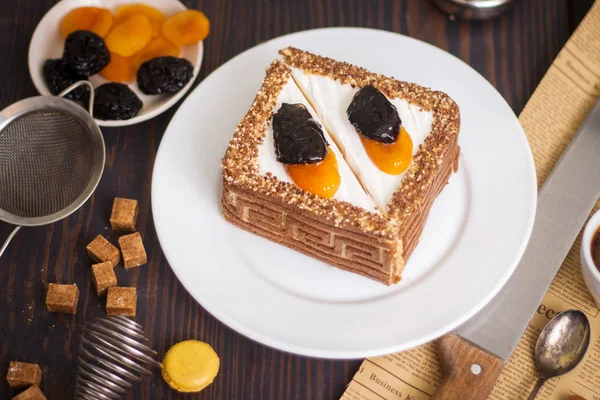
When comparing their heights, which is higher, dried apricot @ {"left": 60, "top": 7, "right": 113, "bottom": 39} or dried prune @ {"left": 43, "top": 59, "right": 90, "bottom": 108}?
dried apricot @ {"left": 60, "top": 7, "right": 113, "bottom": 39}

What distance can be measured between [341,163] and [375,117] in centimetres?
19

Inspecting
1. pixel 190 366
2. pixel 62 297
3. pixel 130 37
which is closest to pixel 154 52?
pixel 130 37

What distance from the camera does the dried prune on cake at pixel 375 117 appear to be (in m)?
2.27

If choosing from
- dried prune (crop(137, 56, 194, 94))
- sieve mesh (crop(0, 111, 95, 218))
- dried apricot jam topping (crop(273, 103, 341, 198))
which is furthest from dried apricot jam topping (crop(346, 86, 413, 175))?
sieve mesh (crop(0, 111, 95, 218))

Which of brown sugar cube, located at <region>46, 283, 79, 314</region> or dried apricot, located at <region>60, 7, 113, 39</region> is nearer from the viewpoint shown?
brown sugar cube, located at <region>46, 283, 79, 314</region>

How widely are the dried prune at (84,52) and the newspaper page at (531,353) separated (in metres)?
1.65

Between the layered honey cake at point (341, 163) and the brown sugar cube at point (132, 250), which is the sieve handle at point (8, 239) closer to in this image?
the brown sugar cube at point (132, 250)

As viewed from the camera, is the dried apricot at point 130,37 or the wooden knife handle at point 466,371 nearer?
the wooden knife handle at point 466,371

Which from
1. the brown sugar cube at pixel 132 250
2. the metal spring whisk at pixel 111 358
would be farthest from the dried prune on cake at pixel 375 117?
the metal spring whisk at pixel 111 358

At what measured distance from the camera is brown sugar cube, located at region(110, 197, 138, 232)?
2657 mm

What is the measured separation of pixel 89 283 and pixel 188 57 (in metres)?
1.06

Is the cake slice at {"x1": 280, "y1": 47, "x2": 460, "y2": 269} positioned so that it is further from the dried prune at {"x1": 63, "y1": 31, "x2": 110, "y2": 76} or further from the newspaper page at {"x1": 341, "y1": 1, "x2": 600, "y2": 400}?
the dried prune at {"x1": 63, "y1": 31, "x2": 110, "y2": 76}

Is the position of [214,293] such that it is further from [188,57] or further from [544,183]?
[544,183]

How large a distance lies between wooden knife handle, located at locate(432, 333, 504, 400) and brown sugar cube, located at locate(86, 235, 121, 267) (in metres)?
1.24
